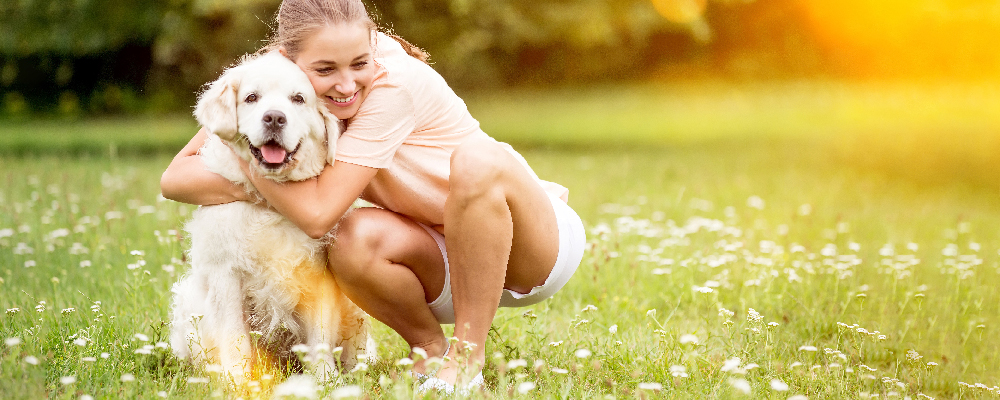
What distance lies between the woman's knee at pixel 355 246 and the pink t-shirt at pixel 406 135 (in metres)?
0.17

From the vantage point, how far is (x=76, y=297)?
11.6 feet

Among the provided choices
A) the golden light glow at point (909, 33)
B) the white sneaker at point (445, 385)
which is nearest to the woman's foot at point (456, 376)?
the white sneaker at point (445, 385)

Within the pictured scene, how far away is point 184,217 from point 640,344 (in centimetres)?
286

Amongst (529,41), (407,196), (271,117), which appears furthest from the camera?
(529,41)

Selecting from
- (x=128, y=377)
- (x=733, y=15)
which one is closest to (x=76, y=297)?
(x=128, y=377)

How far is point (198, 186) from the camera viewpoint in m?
2.79

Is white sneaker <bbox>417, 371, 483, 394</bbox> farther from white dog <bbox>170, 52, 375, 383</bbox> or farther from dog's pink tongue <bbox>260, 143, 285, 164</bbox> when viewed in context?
dog's pink tongue <bbox>260, 143, 285, 164</bbox>

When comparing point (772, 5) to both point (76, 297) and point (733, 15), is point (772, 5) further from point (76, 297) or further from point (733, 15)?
point (76, 297)

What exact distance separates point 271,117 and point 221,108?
0.65ft

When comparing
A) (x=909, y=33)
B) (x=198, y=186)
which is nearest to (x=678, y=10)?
(x=909, y=33)

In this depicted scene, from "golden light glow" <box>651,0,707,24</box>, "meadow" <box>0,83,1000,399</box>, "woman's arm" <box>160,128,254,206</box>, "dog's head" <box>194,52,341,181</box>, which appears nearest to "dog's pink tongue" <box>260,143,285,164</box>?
"dog's head" <box>194,52,341,181</box>

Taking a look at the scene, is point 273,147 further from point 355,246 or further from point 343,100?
point 355,246

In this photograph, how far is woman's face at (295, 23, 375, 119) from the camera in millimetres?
2672

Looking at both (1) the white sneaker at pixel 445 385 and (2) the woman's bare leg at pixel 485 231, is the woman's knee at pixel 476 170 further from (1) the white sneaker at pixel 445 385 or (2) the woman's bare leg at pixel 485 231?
(1) the white sneaker at pixel 445 385
